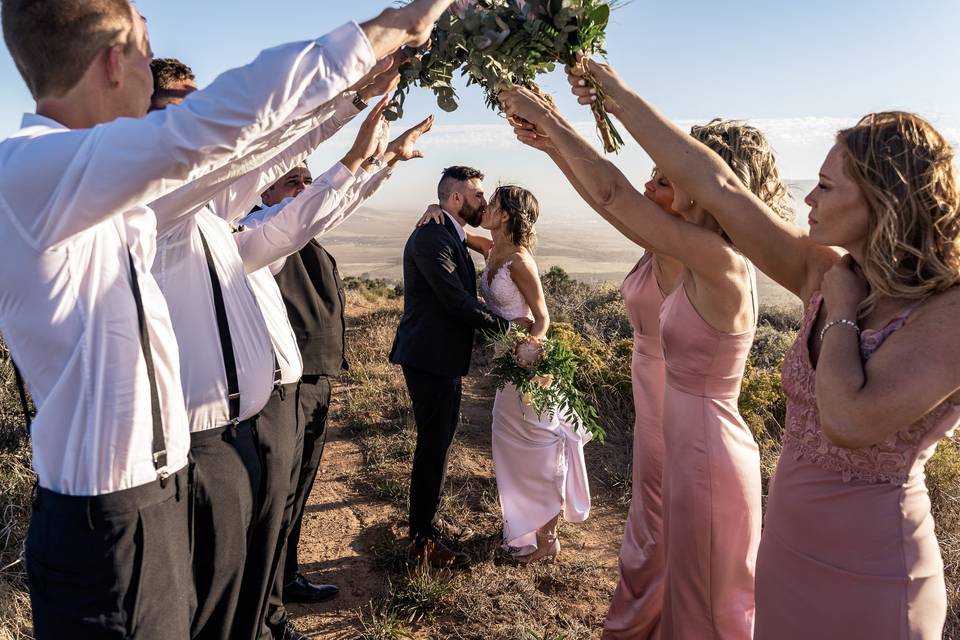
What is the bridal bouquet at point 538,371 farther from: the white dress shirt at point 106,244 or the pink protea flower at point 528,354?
the white dress shirt at point 106,244

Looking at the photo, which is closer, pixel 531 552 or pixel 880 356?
pixel 880 356

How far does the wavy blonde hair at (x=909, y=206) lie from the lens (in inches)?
77.5

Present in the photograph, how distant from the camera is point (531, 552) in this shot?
4.97m

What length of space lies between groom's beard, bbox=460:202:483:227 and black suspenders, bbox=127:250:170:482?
10.9 feet

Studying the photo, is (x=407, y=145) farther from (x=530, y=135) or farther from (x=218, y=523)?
(x=218, y=523)

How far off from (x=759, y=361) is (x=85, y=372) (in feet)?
32.5

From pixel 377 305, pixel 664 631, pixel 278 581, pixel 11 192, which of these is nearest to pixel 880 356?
pixel 664 631

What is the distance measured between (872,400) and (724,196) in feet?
3.19

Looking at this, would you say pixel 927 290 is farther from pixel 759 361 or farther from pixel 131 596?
pixel 759 361

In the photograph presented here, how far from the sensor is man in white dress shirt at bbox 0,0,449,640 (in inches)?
60.3

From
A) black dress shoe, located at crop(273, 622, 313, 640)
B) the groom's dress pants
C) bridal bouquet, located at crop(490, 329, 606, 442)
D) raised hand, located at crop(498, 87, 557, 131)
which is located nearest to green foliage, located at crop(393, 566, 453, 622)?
the groom's dress pants

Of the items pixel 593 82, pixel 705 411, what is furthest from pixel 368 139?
pixel 705 411

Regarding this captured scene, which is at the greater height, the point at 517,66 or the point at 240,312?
the point at 517,66

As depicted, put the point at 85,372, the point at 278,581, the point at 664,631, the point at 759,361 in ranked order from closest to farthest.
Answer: the point at 85,372 < the point at 664,631 < the point at 278,581 < the point at 759,361
